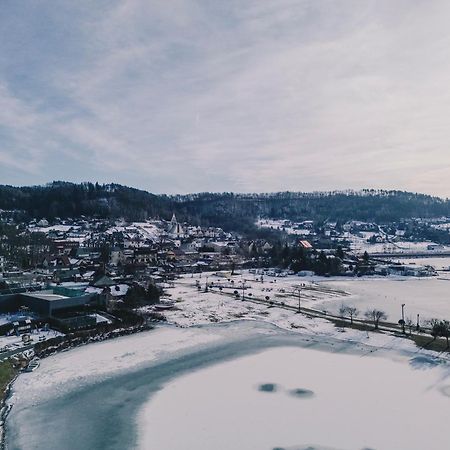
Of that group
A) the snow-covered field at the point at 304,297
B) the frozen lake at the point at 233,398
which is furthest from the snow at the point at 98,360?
the snow-covered field at the point at 304,297

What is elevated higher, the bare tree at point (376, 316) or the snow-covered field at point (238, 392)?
the bare tree at point (376, 316)

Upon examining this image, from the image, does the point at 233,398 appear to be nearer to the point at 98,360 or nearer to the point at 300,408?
the point at 300,408

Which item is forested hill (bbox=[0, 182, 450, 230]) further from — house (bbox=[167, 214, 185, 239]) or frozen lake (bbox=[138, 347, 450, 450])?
frozen lake (bbox=[138, 347, 450, 450])

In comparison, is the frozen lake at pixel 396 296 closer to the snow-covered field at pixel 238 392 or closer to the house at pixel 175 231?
the snow-covered field at pixel 238 392

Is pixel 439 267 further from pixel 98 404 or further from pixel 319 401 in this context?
pixel 98 404

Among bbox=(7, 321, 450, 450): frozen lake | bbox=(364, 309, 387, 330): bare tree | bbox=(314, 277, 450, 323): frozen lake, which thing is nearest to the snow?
bbox=(7, 321, 450, 450): frozen lake

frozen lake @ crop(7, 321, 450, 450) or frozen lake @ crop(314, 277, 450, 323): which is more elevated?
frozen lake @ crop(314, 277, 450, 323)

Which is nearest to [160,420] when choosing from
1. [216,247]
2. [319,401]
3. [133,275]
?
[319,401]

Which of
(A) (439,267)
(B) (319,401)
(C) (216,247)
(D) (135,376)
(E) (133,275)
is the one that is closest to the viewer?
(B) (319,401)

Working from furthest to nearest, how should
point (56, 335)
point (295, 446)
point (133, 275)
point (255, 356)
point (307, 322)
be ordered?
point (133, 275) < point (307, 322) < point (56, 335) < point (255, 356) < point (295, 446)
